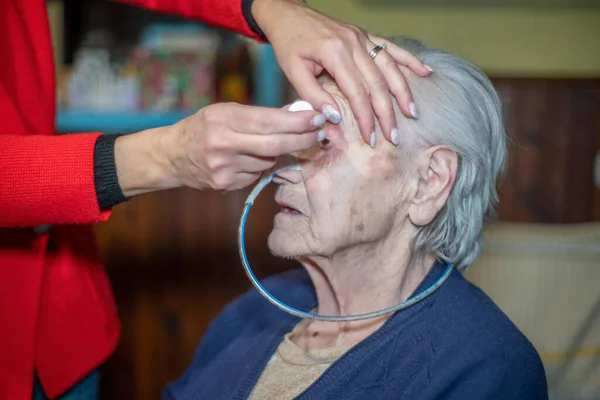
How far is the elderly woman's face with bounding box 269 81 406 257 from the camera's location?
46.9 inches

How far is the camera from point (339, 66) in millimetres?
1061

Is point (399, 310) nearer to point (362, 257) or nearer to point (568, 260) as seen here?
point (362, 257)

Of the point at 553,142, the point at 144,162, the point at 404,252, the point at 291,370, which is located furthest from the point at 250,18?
the point at 553,142

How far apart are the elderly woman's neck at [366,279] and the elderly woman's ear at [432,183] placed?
73 millimetres

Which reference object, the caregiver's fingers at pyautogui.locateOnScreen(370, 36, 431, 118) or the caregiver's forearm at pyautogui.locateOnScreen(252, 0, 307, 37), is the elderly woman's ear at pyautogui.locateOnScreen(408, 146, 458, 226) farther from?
the caregiver's forearm at pyautogui.locateOnScreen(252, 0, 307, 37)

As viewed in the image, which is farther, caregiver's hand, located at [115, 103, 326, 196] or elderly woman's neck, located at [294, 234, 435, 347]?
elderly woman's neck, located at [294, 234, 435, 347]

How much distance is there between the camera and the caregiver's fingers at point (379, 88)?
42.3 inches

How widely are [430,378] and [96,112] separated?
176cm

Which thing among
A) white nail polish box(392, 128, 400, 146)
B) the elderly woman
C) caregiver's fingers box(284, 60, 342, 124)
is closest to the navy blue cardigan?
the elderly woman

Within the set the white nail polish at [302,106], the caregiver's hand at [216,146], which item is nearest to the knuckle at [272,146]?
the caregiver's hand at [216,146]

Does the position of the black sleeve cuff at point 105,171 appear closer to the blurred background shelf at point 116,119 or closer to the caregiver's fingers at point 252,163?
the caregiver's fingers at point 252,163

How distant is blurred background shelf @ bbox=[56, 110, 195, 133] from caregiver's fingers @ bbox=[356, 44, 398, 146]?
140cm

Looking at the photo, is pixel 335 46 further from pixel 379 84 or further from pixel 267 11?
pixel 267 11

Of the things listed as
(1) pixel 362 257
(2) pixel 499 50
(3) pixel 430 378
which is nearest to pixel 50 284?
(1) pixel 362 257
